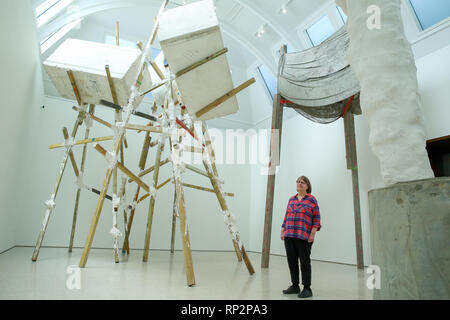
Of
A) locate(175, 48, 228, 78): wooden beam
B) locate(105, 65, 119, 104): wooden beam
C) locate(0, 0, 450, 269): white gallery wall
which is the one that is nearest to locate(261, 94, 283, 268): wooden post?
Result: locate(0, 0, 450, 269): white gallery wall

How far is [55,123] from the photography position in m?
6.93

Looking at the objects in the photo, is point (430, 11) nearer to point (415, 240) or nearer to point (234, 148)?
point (415, 240)

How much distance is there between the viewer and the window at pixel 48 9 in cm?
580

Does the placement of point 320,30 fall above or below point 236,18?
below

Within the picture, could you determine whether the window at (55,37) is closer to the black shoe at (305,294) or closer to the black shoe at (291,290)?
the black shoe at (291,290)

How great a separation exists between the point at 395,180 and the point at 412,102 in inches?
18.6

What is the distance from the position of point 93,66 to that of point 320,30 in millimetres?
5356

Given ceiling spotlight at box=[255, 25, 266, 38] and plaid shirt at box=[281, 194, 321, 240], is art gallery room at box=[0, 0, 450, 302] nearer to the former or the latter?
plaid shirt at box=[281, 194, 321, 240]

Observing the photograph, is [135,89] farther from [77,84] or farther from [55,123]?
[55,123]

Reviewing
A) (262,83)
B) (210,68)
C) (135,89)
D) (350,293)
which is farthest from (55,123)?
(350,293)

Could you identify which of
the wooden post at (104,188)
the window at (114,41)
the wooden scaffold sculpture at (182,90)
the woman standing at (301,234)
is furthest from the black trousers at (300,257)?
the window at (114,41)

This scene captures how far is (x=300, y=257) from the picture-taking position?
2854 millimetres

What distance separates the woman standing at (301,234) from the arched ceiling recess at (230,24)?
5.41m

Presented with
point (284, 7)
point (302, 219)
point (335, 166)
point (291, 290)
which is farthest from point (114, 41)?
point (291, 290)
